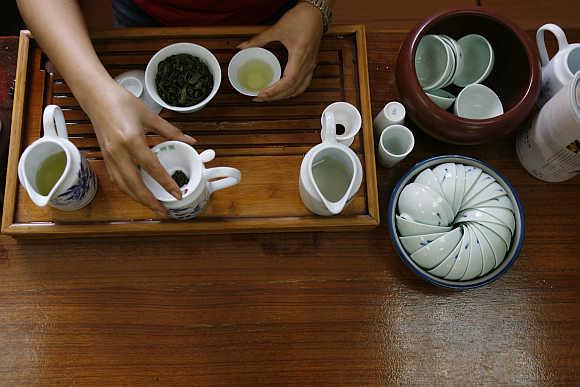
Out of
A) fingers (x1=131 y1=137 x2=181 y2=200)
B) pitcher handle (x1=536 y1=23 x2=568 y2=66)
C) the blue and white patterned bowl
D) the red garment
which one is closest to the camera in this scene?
fingers (x1=131 y1=137 x2=181 y2=200)

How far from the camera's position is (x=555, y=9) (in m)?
2.04

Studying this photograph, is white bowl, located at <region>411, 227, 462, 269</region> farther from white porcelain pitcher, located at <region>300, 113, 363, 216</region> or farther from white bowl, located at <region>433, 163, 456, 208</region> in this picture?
white porcelain pitcher, located at <region>300, 113, 363, 216</region>

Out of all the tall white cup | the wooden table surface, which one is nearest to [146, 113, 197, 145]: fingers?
the wooden table surface

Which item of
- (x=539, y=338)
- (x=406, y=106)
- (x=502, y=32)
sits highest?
(x=502, y=32)

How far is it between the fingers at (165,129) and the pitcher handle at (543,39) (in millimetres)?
883

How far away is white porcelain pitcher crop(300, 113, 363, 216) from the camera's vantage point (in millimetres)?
1004

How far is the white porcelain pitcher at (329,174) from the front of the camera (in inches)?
39.5

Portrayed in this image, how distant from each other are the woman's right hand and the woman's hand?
0.29 metres

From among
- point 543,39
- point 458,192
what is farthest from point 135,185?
point 543,39

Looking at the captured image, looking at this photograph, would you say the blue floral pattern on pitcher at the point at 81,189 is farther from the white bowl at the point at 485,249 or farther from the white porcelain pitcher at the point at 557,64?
the white porcelain pitcher at the point at 557,64

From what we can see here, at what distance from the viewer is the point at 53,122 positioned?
1.04 meters

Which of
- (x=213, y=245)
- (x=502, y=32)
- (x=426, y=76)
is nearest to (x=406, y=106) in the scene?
(x=426, y=76)

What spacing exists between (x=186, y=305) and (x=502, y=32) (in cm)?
99

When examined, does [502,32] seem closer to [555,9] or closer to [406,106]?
[406,106]
